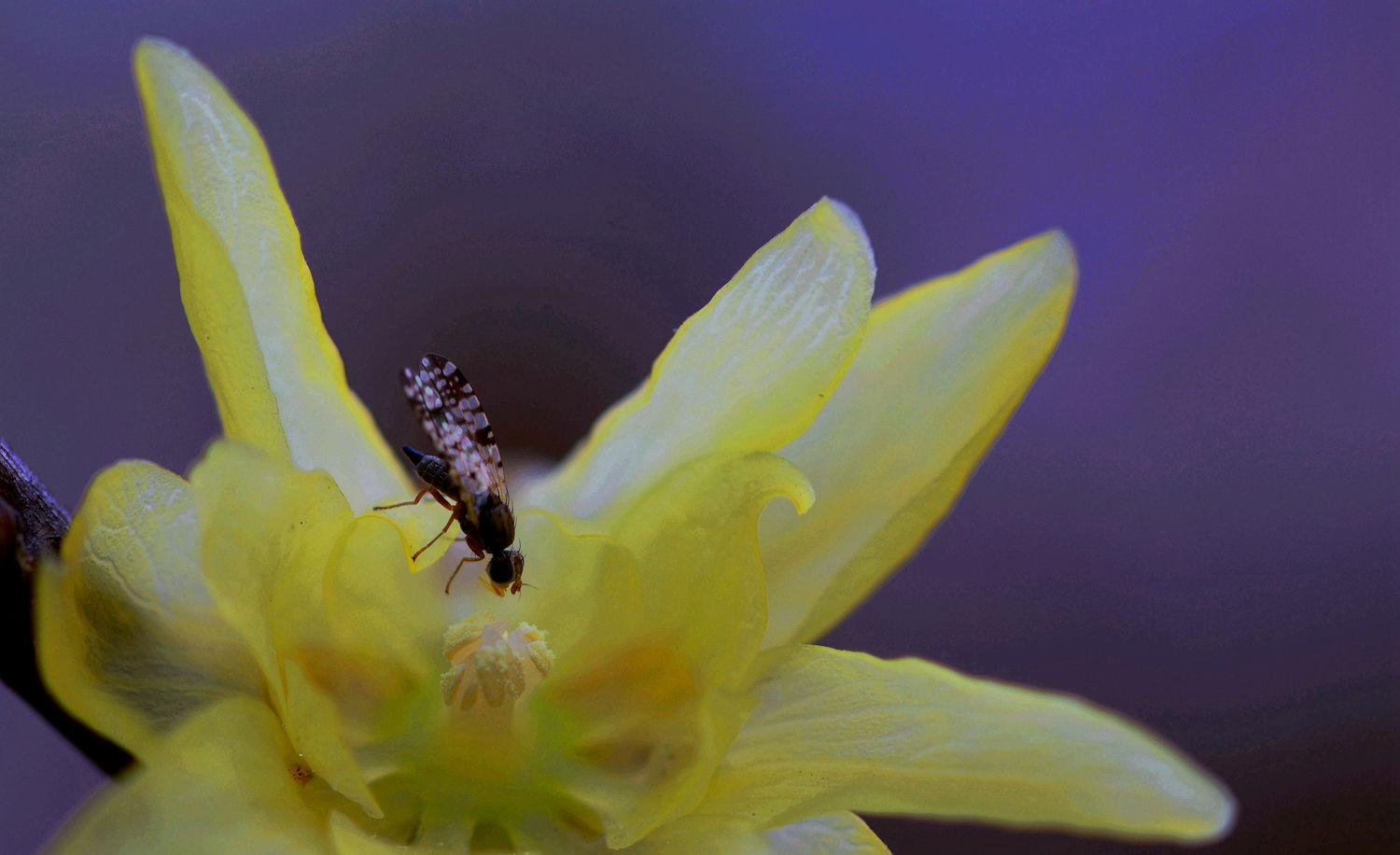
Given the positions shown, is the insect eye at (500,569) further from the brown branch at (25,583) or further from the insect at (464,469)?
the brown branch at (25,583)

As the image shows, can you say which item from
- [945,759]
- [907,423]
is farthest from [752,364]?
[945,759]

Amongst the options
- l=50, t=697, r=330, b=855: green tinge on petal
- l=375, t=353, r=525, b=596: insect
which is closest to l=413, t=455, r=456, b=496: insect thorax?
l=375, t=353, r=525, b=596: insect

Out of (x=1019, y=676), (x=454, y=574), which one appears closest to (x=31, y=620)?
(x=454, y=574)

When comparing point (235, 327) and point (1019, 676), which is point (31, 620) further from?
point (1019, 676)

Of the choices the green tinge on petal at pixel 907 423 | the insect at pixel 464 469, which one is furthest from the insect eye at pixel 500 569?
the green tinge on petal at pixel 907 423

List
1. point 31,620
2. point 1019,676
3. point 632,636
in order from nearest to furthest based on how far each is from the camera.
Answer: point 31,620 < point 632,636 < point 1019,676

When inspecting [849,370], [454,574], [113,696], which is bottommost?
[113,696]

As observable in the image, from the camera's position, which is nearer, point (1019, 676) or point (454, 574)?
point (454, 574)

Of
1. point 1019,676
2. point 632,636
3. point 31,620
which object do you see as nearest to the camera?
point 31,620

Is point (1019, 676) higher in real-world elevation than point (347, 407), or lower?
higher

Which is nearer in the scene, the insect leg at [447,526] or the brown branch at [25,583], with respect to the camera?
the brown branch at [25,583]
